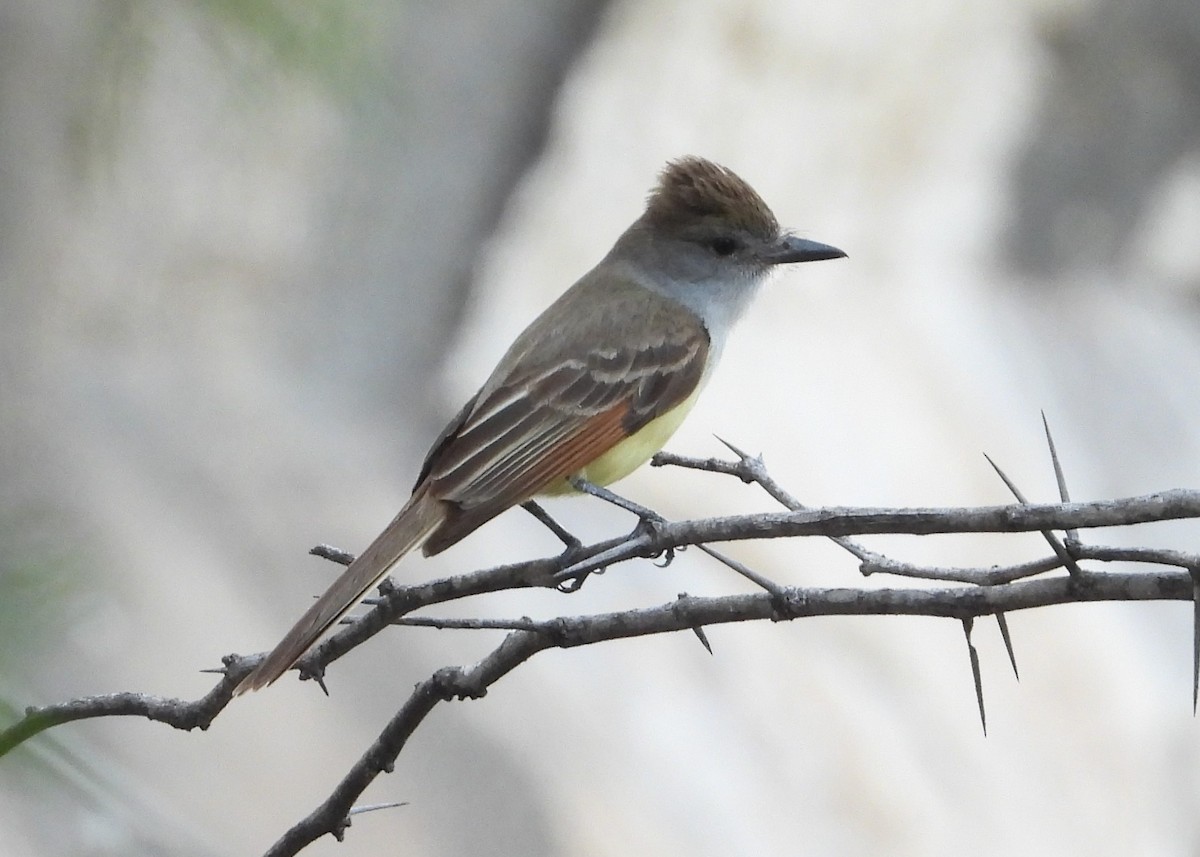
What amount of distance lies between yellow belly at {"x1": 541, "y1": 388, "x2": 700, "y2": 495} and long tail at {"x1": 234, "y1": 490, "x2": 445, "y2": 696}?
27cm

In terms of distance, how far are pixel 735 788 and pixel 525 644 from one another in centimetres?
370

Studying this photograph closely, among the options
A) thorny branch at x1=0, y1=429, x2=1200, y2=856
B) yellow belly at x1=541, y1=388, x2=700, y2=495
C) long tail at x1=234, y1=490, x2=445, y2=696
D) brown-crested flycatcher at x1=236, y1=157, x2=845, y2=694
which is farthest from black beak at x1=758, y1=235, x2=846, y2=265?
thorny branch at x1=0, y1=429, x2=1200, y2=856

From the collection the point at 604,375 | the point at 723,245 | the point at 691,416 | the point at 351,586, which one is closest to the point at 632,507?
the point at 351,586

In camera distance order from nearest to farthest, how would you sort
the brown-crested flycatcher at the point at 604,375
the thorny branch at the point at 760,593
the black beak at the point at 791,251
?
the thorny branch at the point at 760,593 → the brown-crested flycatcher at the point at 604,375 → the black beak at the point at 791,251

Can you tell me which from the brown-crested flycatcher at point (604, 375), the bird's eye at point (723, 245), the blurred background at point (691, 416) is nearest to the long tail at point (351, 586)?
the brown-crested flycatcher at point (604, 375)

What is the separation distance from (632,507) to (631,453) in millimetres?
592

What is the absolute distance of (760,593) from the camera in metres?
1.58

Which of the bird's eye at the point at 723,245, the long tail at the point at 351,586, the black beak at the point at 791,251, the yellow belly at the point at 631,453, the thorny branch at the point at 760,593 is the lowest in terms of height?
the thorny branch at the point at 760,593

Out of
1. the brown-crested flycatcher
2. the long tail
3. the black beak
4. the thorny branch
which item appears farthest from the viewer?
the black beak

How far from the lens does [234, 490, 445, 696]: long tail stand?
1.64 metres

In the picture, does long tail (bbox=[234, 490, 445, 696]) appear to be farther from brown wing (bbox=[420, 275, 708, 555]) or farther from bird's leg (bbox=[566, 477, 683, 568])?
bird's leg (bbox=[566, 477, 683, 568])

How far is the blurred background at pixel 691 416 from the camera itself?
4.55 metres

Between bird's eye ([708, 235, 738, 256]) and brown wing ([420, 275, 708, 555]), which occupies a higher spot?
bird's eye ([708, 235, 738, 256])

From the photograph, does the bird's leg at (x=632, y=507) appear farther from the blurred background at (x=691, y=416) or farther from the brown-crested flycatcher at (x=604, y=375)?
the blurred background at (x=691, y=416)
